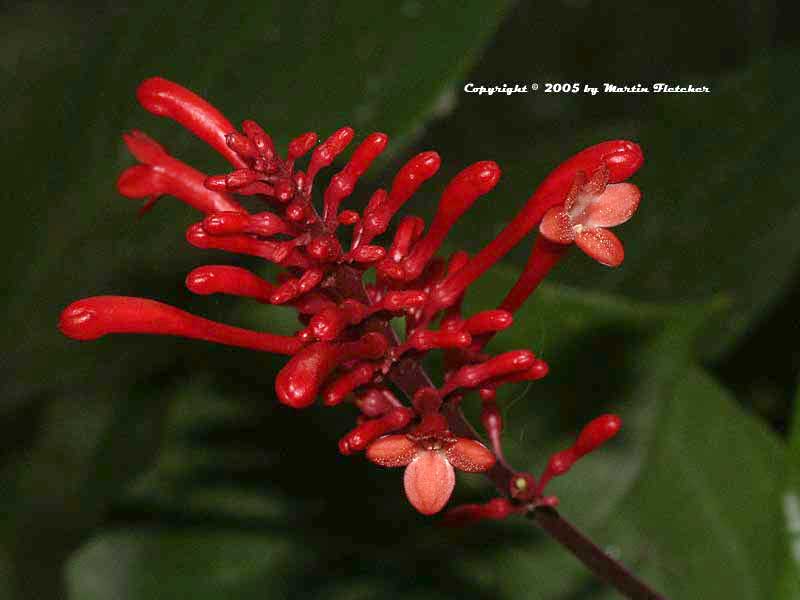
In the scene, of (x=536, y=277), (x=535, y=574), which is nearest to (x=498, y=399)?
(x=536, y=277)

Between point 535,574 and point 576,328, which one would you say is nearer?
point 576,328

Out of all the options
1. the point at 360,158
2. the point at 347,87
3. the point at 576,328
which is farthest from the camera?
the point at 347,87

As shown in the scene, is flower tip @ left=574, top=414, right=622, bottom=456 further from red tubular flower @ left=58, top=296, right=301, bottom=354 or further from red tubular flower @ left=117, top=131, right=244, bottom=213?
red tubular flower @ left=117, top=131, right=244, bottom=213

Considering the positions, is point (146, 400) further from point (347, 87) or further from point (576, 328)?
point (576, 328)

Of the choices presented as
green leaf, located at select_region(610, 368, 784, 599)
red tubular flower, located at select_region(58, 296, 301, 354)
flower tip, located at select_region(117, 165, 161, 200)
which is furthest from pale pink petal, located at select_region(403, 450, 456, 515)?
green leaf, located at select_region(610, 368, 784, 599)

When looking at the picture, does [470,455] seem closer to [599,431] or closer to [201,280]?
[599,431]

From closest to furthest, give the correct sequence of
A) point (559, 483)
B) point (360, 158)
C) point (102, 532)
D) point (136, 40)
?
point (360, 158) < point (559, 483) < point (102, 532) < point (136, 40)
